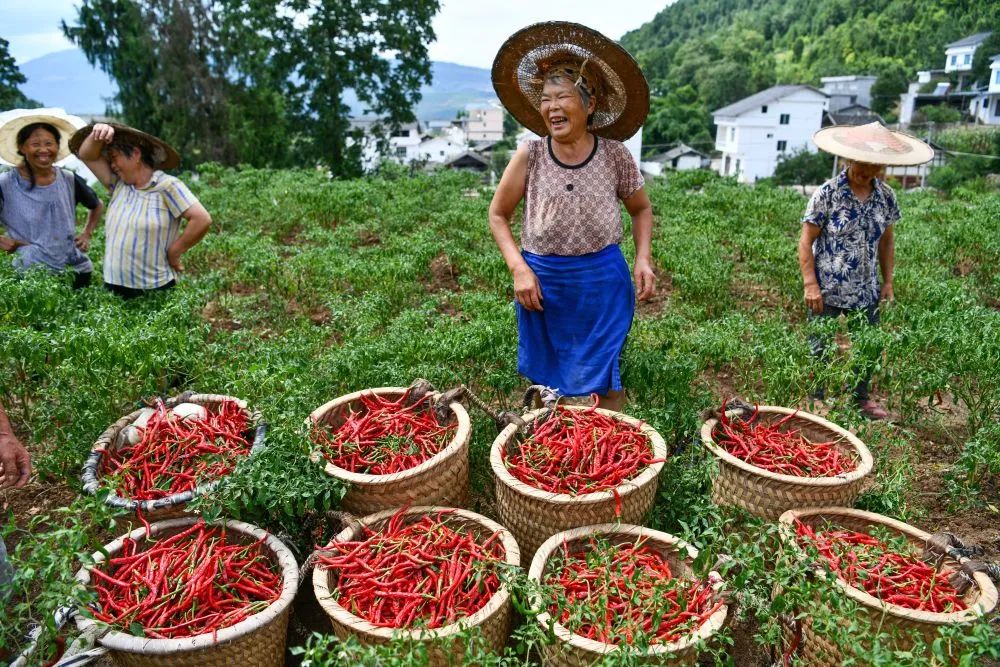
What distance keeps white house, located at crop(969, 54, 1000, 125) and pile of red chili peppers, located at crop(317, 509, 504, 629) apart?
207 ft

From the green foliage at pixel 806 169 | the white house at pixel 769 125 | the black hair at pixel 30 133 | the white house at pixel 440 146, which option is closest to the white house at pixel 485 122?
the white house at pixel 440 146

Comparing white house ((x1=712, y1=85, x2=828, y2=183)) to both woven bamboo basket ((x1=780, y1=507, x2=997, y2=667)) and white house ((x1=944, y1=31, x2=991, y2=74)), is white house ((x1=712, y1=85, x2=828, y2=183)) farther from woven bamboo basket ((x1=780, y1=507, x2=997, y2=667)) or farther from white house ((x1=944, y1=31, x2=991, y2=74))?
woven bamboo basket ((x1=780, y1=507, x2=997, y2=667))

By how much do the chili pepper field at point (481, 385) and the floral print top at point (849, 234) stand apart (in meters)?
0.33

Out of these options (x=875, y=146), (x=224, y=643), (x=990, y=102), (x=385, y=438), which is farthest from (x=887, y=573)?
(x=990, y=102)

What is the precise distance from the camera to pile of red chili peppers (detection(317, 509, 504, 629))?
259cm

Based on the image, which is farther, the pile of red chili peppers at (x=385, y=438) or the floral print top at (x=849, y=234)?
the floral print top at (x=849, y=234)

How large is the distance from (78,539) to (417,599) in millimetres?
1181

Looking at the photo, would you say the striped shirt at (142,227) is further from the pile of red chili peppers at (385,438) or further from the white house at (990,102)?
the white house at (990,102)

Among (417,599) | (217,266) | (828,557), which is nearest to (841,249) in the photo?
(828,557)

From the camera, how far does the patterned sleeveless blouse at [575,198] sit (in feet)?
12.5

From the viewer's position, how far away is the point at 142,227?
4.84 m

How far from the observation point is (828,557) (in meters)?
2.79

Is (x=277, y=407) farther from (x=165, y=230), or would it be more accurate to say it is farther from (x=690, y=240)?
(x=690, y=240)

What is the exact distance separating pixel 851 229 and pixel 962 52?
73304mm
